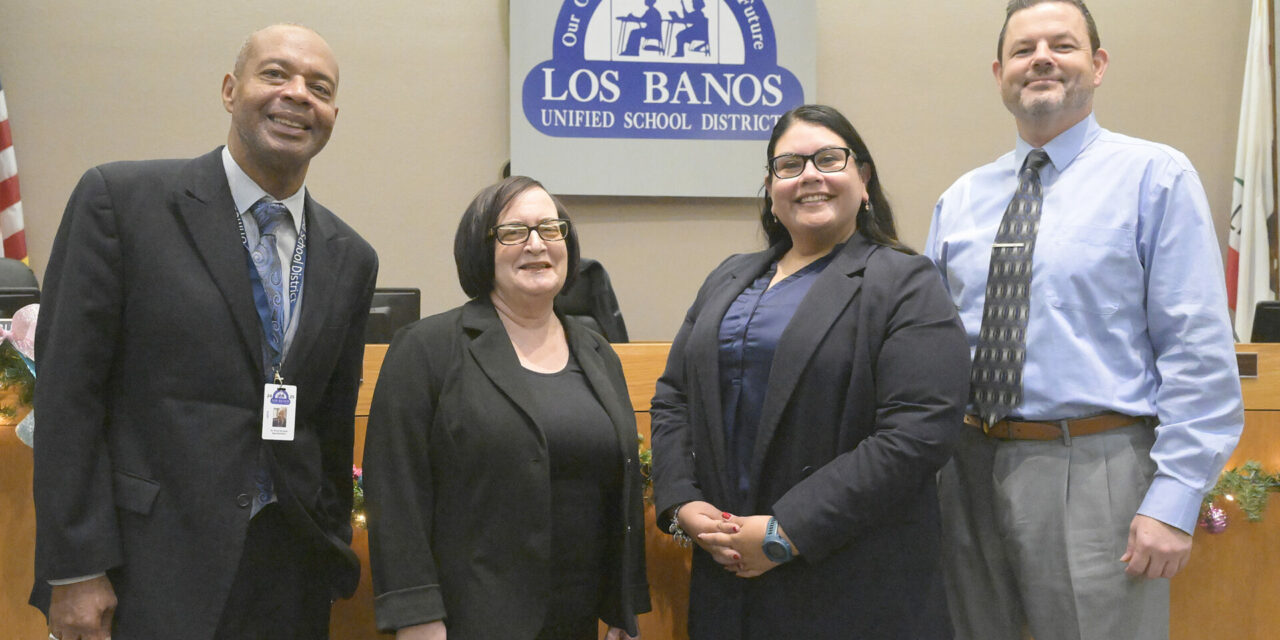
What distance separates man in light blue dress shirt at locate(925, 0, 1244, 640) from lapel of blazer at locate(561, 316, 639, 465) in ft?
2.35

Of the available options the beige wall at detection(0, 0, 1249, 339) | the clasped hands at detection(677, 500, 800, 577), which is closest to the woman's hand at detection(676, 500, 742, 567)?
the clasped hands at detection(677, 500, 800, 577)

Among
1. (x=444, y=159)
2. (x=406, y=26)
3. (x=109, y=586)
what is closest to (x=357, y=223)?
(x=444, y=159)

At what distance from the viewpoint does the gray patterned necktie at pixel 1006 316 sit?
6.29ft

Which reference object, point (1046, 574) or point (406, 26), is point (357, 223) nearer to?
point (406, 26)

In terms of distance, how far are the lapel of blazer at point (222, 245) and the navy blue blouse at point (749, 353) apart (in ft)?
2.84

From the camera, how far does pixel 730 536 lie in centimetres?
173

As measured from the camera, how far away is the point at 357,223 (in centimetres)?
498

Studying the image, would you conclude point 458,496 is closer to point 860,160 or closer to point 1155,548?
point 860,160

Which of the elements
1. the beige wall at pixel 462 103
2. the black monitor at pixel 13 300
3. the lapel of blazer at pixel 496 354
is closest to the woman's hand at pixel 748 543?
the lapel of blazer at pixel 496 354

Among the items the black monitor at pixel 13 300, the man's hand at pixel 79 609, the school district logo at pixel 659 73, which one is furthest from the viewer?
the school district logo at pixel 659 73

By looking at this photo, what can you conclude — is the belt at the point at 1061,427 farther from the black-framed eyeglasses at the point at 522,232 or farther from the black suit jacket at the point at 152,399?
the black suit jacket at the point at 152,399

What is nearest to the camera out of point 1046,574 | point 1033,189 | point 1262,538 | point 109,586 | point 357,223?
point 109,586

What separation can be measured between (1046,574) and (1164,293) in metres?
0.60

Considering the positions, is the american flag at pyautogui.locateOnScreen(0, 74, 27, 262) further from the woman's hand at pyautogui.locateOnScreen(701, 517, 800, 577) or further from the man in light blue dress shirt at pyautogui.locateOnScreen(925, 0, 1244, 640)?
the man in light blue dress shirt at pyautogui.locateOnScreen(925, 0, 1244, 640)
